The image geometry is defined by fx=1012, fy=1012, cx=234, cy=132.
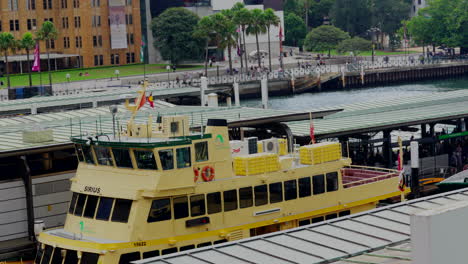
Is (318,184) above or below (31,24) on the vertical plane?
below

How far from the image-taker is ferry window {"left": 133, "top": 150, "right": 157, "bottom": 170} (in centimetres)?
3497

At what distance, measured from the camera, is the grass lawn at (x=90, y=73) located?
5856 inches

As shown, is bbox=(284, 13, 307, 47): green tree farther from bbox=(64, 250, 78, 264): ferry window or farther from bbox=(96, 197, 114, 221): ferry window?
bbox=(64, 250, 78, 264): ferry window

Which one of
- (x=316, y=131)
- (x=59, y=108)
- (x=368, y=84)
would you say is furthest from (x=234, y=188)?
(x=368, y=84)

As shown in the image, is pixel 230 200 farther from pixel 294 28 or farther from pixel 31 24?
pixel 294 28

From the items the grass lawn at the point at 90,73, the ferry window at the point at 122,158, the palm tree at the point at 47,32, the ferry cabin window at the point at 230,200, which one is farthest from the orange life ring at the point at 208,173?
the palm tree at the point at 47,32

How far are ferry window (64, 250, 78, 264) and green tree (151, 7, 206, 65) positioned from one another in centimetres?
12724

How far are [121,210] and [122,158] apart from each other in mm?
1946

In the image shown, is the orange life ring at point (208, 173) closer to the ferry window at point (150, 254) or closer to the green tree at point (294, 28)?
the ferry window at point (150, 254)

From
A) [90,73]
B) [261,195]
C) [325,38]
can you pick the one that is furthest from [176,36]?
[261,195]

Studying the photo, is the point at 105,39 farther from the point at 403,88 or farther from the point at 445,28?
the point at 445,28

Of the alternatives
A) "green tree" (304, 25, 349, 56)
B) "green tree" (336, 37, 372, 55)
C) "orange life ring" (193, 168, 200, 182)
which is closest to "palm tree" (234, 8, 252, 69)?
"green tree" (304, 25, 349, 56)

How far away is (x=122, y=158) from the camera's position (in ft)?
117

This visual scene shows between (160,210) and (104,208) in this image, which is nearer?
(160,210)
